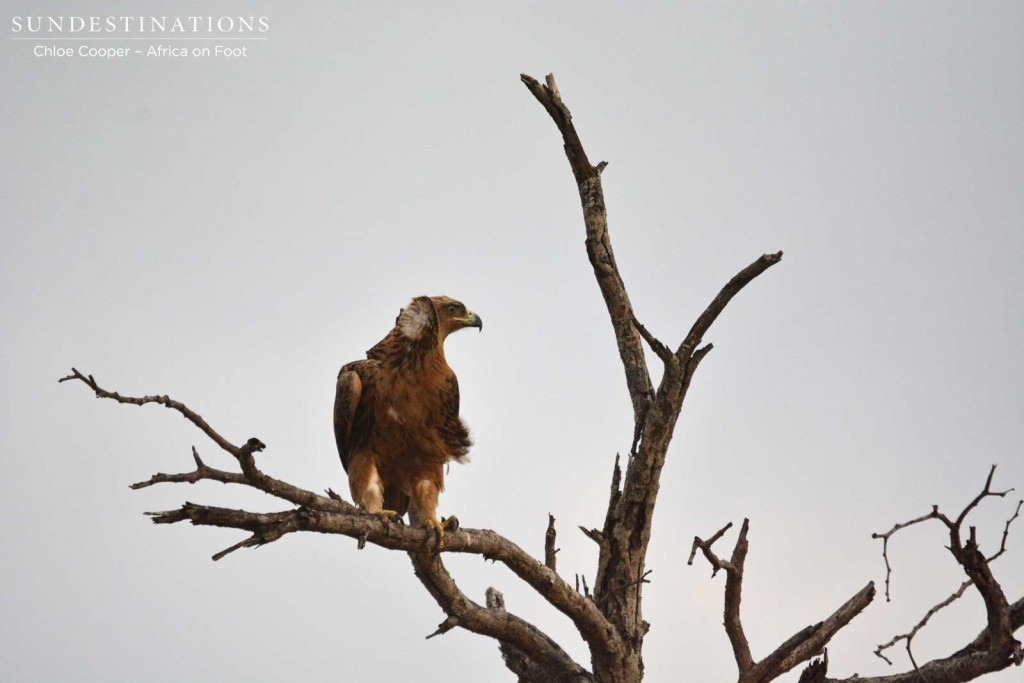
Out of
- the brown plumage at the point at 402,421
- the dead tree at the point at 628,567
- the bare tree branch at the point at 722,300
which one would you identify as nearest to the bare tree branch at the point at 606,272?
the dead tree at the point at 628,567

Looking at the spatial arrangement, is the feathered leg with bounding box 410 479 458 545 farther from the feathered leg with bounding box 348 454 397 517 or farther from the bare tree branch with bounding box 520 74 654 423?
the bare tree branch with bounding box 520 74 654 423

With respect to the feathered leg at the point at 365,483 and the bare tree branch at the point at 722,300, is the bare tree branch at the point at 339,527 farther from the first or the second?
the bare tree branch at the point at 722,300

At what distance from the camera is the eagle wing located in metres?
5.96

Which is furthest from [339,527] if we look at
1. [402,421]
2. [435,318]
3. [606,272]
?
[606,272]

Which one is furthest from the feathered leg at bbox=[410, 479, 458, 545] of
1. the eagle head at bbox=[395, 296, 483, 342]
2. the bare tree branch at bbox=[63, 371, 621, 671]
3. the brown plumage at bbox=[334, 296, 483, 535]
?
the eagle head at bbox=[395, 296, 483, 342]

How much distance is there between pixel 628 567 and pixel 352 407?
1.87 meters

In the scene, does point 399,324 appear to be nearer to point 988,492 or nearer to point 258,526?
point 258,526

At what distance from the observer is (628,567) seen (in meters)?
6.02

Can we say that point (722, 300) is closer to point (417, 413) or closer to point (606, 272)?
point (606, 272)

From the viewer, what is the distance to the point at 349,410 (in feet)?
19.5

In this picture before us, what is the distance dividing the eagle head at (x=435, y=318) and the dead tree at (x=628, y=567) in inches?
35.5

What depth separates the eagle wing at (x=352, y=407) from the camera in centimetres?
596

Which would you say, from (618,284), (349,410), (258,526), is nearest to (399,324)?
(349,410)

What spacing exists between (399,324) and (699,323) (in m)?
1.88
